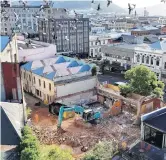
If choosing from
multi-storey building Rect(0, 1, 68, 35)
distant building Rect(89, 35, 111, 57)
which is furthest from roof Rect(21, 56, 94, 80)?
multi-storey building Rect(0, 1, 68, 35)

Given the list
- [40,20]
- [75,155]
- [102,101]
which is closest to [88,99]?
[102,101]

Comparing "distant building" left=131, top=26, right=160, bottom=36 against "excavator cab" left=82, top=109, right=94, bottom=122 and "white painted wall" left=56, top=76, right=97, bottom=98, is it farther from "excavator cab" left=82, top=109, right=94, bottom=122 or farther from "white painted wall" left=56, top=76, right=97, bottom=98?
"excavator cab" left=82, top=109, right=94, bottom=122

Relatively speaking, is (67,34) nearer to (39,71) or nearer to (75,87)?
(39,71)

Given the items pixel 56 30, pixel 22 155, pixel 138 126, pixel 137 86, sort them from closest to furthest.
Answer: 1. pixel 22 155
2. pixel 138 126
3. pixel 137 86
4. pixel 56 30

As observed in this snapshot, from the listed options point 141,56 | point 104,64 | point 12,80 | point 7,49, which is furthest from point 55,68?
→ point 104,64

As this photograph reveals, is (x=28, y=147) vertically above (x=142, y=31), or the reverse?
(x=142, y=31)

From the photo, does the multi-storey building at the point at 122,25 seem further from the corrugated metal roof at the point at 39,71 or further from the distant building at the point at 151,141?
the distant building at the point at 151,141

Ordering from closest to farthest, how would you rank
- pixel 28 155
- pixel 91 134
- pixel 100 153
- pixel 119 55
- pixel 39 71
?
pixel 28 155, pixel 100 153, pixel 91 134, pixel 39 71, pixel 119 55

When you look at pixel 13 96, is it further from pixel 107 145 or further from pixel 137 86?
pixel 137 86
